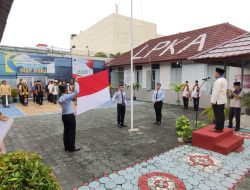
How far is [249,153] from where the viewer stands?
527 cm

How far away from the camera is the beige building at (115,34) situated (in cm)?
3003

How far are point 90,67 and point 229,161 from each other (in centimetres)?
1715

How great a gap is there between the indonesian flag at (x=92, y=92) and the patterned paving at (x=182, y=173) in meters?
2.31

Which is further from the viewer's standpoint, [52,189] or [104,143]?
[104,143]

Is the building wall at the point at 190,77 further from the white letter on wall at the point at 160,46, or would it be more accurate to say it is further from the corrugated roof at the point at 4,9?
the corrugated roof at the point at 4,9

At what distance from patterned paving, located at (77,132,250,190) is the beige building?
25.5m

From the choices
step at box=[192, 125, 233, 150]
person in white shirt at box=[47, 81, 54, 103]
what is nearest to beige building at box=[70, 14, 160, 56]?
person in white shirt at box=[47, 81, 54, 103]

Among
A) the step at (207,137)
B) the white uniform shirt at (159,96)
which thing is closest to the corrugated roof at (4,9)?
the step at (207,137)

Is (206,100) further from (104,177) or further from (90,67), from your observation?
(90,67)

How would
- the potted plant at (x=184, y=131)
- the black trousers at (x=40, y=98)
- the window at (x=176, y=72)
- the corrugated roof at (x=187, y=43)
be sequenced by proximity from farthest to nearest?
the black trousers at (x=40, y=98)
the window at (x=176, y=72)
the corrugated roof at (x=187, y=43)
the potted plant at (x=184, y=131)

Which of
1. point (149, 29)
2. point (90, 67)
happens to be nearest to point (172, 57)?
point (90, 67)

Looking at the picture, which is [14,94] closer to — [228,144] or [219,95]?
[219,95]

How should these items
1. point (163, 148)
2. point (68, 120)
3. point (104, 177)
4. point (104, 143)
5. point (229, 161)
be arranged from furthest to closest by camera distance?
point (104, 143), point (163, 148), point (68, 120), point (229, 161), point (104, 177)

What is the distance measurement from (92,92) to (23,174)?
12.9 ft
